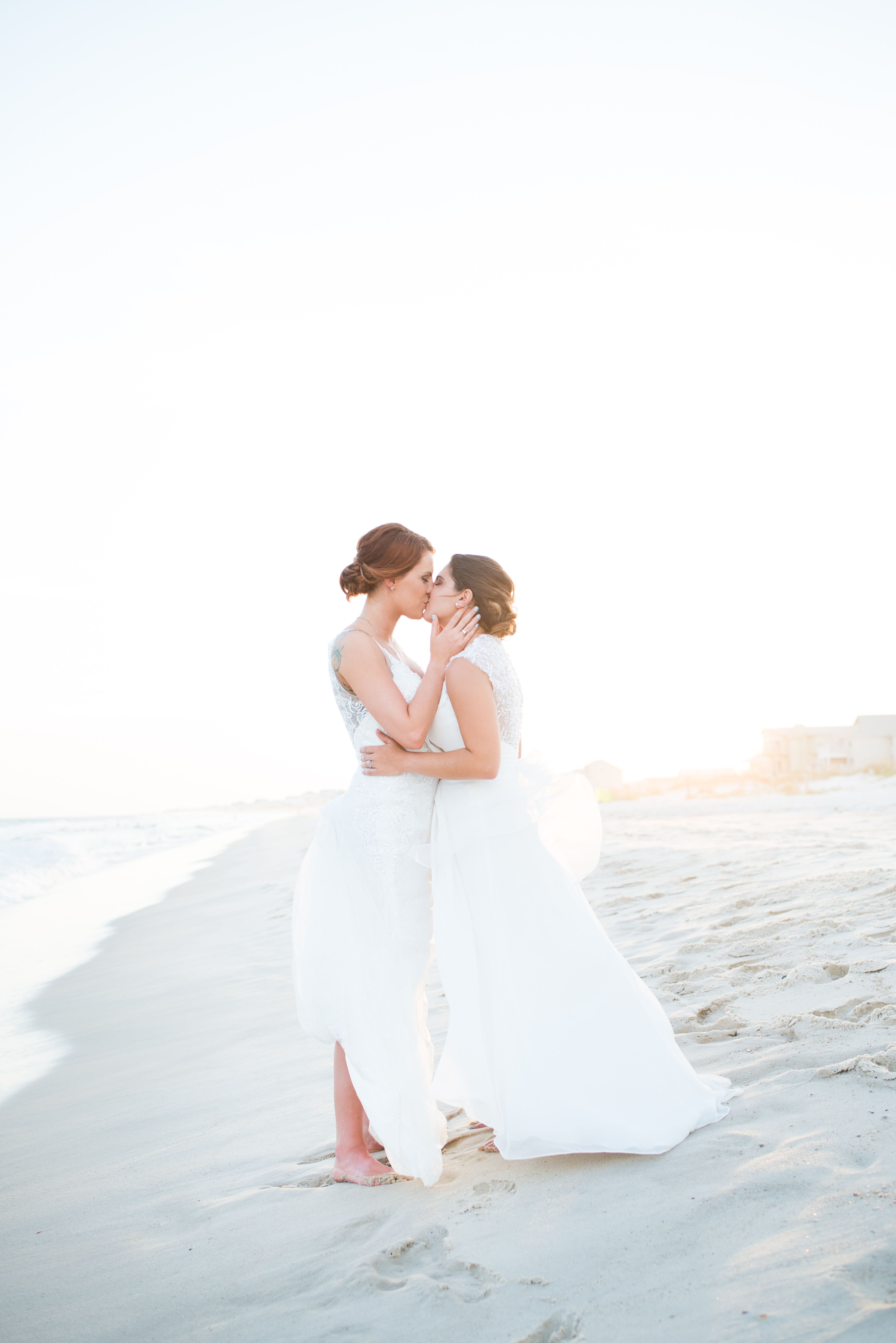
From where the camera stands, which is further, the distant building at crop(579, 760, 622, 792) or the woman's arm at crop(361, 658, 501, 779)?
the distant building at crop(579, 760, 622, 792)

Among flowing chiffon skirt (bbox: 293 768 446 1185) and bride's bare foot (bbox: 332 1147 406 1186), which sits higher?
flowing chiffon skirt (bbox: 293 768 446 1185)

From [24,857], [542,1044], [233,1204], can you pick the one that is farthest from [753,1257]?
[24,857]

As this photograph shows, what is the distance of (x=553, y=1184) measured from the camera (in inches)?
103

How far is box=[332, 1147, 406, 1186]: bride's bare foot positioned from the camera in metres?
2.91

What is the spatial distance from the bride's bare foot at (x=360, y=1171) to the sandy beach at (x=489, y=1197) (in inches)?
2.8

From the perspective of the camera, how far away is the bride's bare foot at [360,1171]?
2908mm

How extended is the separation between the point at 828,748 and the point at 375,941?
36816 mm

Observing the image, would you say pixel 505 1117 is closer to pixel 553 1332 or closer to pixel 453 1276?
pixel 453 1276

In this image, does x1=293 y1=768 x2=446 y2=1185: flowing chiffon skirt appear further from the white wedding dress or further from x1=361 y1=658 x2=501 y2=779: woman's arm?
x1=361 y1=658 x2=501 y2=779: woman's arm

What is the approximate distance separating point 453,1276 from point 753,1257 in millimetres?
743

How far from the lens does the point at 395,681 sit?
3.27 metres

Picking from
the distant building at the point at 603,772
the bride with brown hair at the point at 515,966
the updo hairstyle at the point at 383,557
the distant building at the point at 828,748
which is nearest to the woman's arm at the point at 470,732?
the bride with brown hair at the point at 515,966

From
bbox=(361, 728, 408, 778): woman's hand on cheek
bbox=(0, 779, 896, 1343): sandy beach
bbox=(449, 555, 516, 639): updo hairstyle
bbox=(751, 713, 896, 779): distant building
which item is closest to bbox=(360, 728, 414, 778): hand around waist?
bbox=(361, 728, 408, 778): woman's hand on cheek

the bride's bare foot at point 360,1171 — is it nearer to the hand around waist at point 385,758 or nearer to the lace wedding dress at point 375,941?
the lace wedding dress at point 375,941
